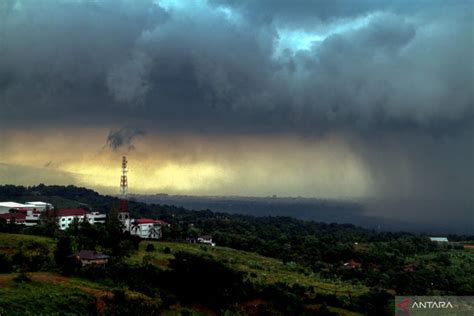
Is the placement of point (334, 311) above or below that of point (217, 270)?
below

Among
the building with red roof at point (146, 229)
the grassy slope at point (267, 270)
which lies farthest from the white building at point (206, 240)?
the grassy slope at point (267, 270)

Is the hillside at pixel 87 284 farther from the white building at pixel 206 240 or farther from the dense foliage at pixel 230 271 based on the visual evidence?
the white building at pixel 206 240

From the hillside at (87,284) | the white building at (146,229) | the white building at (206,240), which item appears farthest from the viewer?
the white building at (206,240)

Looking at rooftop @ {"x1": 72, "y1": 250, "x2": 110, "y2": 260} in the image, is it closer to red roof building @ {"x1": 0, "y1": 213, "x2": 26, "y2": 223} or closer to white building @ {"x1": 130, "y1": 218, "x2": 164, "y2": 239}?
white building @ {"x1": 130, "y1": 218, "x2": 164, "y2": 239}

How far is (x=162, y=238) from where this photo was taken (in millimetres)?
112812

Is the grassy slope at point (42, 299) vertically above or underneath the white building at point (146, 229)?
underneath

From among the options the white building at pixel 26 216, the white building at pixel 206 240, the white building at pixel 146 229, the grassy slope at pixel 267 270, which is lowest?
the grassy slope at pixel 267 270

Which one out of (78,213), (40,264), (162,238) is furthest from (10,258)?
(78,213)

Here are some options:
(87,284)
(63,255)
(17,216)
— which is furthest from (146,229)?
(87,284)

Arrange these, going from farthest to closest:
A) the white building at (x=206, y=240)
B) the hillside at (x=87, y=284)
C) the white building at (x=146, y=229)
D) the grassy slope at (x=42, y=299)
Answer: the white building at (x=206, y=240), the white building at (x=146, y=229), the hillside at (x=87, y=284), the grassy slope at (x=42, y=299)

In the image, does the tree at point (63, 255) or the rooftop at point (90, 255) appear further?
the rooftop at point (90, 255)

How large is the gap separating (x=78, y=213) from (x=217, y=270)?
7840 centimetres

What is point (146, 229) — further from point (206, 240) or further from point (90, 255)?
point (90, 255)

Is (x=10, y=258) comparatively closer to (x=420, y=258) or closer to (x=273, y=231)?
(x=420, y=258)
